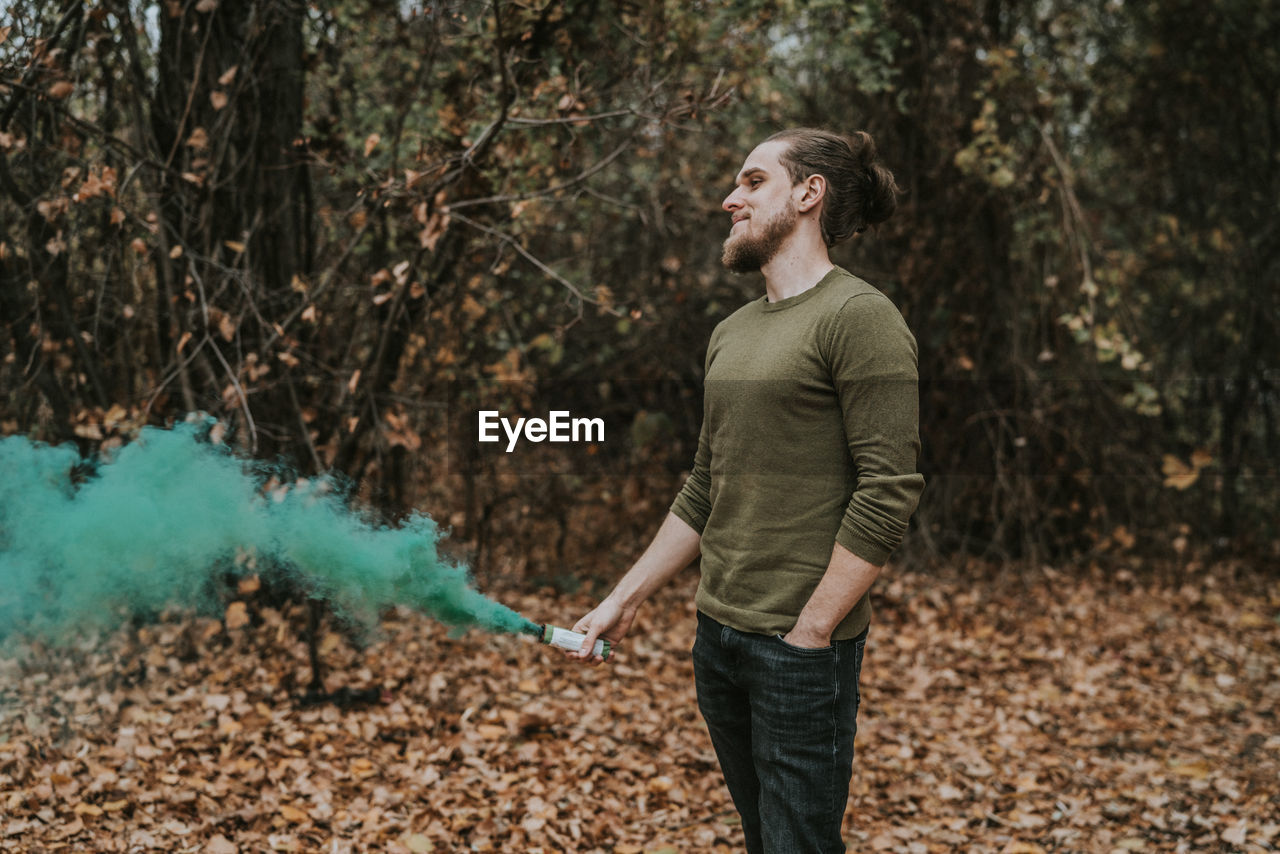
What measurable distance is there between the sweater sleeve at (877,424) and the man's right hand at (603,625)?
67 cm

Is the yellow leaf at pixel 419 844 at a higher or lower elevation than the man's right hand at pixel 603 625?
lower

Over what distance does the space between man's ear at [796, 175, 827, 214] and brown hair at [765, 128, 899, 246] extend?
0.02 meters

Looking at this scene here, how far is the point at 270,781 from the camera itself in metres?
4.08

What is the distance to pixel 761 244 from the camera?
2.29 metres

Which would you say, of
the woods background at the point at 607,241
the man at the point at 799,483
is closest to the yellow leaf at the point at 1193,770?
the woods background at the point at 607,241

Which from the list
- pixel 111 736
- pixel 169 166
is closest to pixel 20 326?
pixel 169 166

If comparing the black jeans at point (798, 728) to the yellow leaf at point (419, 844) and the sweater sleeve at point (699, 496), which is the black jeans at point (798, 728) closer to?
the sweater sleeve at point (699, 496)

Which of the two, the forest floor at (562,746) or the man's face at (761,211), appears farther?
the forest floor at (562,746)

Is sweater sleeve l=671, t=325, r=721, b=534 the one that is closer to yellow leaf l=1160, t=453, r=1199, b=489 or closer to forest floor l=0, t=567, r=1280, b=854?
forest floor l=0, t=567, r=1280, b=854

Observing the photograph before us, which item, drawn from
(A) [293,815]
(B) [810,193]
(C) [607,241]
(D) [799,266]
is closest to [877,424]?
(D) [799,266]

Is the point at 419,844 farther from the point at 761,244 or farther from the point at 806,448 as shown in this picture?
the point at 761,244

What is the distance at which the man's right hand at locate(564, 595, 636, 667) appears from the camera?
2.42 m

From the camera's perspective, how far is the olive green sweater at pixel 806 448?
2.00 m

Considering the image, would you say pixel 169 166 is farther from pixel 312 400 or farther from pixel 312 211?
pixel 312 400
